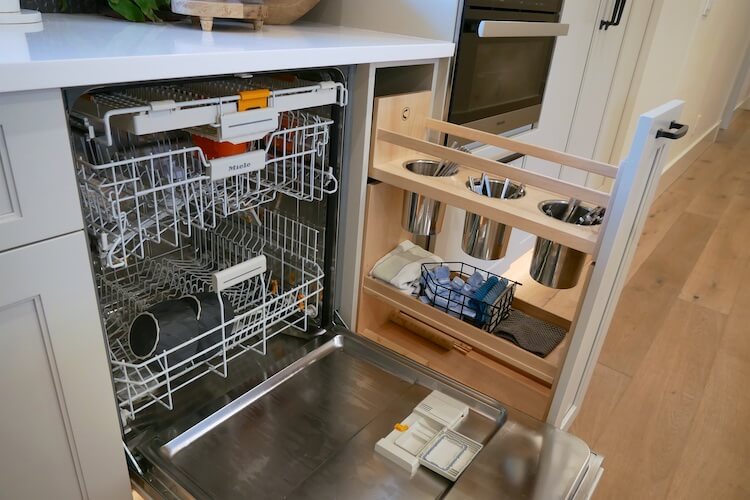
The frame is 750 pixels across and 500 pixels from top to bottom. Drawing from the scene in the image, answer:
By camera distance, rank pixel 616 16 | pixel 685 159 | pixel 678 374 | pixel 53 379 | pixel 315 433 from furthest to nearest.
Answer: pixel 685 159 → pixel 616 16 → pixel 678 374 → pixel 315 433 → pixel 53 379

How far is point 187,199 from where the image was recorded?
94 cm

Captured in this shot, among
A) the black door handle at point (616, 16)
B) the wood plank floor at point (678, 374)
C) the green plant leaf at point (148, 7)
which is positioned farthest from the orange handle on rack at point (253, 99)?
the black door handle at point (616, 16)

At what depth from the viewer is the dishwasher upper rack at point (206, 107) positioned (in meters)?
0.80

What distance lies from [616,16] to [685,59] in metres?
1.15

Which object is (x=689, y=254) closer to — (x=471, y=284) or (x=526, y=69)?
(x=526, y=69)

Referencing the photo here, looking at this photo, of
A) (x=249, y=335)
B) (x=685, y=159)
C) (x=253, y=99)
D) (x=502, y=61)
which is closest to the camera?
(x=253, y=99)

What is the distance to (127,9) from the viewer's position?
3.68ft

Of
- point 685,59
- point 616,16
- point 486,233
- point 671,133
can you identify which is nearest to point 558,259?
point 486,233

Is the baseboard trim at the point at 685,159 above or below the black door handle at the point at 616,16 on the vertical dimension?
below

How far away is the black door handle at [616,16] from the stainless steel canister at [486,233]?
1.18 meters

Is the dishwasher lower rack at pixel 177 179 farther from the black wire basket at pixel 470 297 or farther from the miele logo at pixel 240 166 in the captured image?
the black wire basket at pixel 470 297

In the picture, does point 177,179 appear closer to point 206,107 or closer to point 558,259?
point 206,107

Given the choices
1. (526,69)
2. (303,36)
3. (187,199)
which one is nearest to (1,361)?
(187,199)

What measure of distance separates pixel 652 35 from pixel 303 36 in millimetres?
2110
